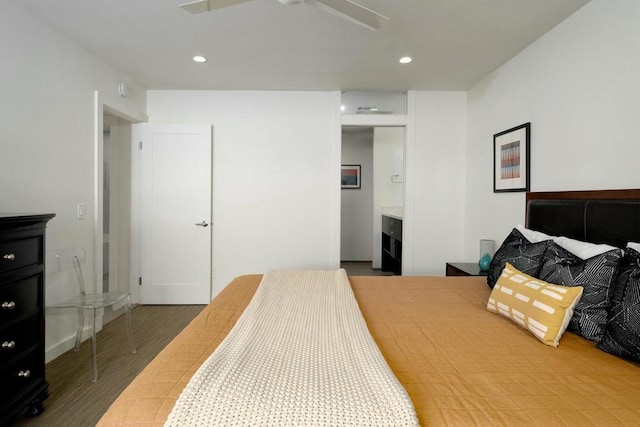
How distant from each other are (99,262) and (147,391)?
2.51 metres

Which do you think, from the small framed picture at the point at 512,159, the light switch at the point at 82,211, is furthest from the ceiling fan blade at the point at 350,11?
the light switch at the point at 82,211

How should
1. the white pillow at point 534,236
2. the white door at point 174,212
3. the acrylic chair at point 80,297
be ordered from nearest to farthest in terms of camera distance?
the white pillow at point 534,236 → the acrylic chair at point 80,297 → the white door at point 174,212

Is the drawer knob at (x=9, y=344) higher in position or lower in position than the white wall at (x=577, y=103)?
lower

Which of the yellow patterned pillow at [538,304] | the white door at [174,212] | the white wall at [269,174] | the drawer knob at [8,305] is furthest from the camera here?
the white wall at [269,174]

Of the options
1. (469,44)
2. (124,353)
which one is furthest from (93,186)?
(469,44)

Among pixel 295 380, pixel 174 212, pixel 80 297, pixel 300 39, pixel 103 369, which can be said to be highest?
pixel 300 39

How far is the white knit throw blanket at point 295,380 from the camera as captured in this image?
0.72m

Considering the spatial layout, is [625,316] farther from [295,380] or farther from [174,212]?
[174,212]

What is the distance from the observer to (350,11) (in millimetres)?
1541

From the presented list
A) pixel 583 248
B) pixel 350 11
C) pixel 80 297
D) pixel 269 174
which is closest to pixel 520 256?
pixel 583 248

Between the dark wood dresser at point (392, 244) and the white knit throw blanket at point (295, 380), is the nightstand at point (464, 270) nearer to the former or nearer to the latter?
the dark wood dresser at point (392, 244)

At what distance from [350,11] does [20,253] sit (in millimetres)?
2081

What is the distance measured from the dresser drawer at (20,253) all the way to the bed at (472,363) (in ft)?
3.37

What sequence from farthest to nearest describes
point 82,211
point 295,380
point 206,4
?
point 82,211
point 206,4
point 295,380
